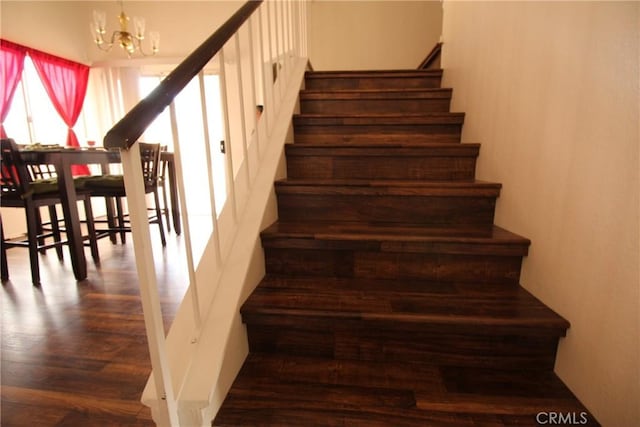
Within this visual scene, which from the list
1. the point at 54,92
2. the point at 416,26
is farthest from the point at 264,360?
the point at 54,92

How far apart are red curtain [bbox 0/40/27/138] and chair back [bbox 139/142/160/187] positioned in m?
2.00

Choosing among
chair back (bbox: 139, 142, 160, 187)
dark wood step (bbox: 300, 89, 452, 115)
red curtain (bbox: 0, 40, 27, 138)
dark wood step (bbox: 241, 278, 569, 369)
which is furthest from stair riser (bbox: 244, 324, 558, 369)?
→ red curtain (bbox: 0, 40, 27, 138)

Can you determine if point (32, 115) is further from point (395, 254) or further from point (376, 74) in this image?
point (395, 254)

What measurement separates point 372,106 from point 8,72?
167 inches

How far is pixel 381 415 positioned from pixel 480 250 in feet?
2.24

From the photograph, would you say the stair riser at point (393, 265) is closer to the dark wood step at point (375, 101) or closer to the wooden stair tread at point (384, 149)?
the wooden stair tread at point (384, 149)

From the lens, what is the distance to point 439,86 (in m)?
2.38

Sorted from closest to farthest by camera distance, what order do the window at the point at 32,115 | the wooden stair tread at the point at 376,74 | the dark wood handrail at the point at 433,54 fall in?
the wooden stair tread at the point at 376,74 → the dark wood handrail at the point at 433,54 → the window at the point at 32,115

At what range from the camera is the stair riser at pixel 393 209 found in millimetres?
1347

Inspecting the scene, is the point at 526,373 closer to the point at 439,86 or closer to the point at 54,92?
the point at 439,86

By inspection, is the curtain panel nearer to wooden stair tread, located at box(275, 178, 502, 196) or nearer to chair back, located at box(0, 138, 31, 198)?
chair back, located at box(0, 138, 31, 198)

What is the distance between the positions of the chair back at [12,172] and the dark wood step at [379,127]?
1851mm

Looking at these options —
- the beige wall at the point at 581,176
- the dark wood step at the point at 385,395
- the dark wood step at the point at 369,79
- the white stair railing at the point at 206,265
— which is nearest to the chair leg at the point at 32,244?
the white stair railing at the point at 206,265

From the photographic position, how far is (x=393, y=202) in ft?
4.52
